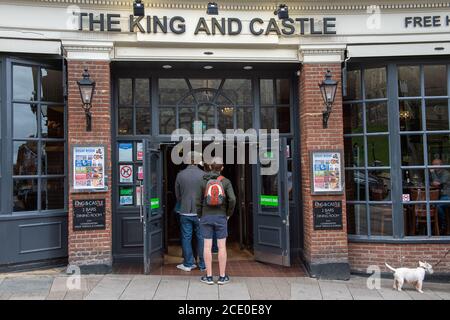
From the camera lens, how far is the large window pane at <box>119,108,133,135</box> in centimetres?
784

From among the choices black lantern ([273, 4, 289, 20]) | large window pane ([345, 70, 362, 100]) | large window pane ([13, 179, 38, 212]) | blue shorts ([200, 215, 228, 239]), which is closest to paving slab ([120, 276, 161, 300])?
Result: blue shorts ([200, 215, 228, 239])

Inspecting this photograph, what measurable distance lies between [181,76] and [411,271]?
4.90 m

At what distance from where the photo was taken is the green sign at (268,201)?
7.52 metres

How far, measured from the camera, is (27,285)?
6379mm

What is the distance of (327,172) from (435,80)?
243 cm

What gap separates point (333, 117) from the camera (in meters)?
7.26

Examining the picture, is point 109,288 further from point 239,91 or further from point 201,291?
point 239,91

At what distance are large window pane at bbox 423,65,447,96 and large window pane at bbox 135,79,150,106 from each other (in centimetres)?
476

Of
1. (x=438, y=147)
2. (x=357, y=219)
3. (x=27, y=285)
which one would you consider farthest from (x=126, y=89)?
(x=438, y=147)

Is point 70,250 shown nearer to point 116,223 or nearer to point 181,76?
point 116,223

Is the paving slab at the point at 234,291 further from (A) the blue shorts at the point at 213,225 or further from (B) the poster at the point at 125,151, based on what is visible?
(B) the poster at the point at 125,151

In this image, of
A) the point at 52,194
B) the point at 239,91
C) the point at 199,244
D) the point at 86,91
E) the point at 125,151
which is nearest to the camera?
the point at 86,91

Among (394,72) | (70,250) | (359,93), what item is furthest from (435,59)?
(70,250)

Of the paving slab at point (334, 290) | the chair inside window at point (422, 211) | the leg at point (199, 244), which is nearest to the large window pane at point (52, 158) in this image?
the leg at point (199, 244)
